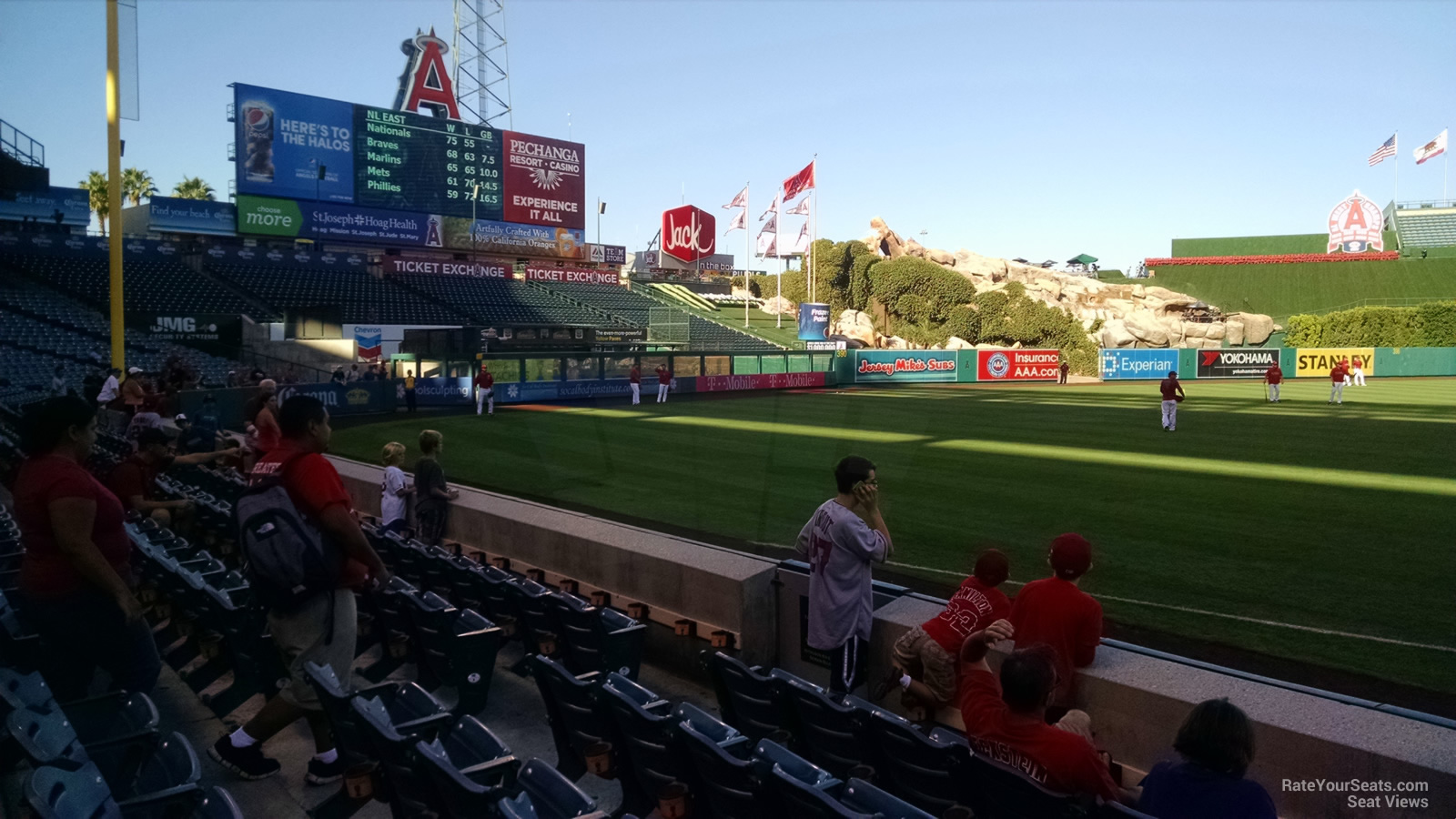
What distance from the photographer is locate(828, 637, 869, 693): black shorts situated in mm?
5500

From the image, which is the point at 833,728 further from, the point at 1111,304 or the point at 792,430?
the point at 1111,304

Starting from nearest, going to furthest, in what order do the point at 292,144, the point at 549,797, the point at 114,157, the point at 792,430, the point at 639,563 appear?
the point at 549,797, the point at 639,563, the point at 114,157, the point at 792,430, the point at 292,144

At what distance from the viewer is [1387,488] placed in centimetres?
1474

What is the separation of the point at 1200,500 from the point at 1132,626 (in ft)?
21.9

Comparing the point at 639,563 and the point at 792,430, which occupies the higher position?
the point at 639,563

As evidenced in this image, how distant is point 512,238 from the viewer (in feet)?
161

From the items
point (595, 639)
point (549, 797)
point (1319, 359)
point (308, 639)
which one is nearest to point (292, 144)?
→ point (595, 639)

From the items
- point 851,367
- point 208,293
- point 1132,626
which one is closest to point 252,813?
point 1132,626

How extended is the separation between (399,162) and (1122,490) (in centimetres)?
3745

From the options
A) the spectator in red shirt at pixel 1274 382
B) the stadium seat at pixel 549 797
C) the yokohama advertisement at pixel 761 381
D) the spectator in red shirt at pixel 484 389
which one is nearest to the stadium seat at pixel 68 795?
the stadium seat at pixel 549 797

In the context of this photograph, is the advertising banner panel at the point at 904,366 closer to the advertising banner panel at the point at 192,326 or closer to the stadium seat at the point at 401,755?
the advertising banner panel at the point at 192,326

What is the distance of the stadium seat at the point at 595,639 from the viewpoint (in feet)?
18.3

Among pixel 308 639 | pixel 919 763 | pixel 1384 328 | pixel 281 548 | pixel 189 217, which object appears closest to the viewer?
pixel 919 763

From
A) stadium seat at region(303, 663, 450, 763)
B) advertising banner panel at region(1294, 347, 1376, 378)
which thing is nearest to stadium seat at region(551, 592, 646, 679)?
stadium seat at region(303, 663, 450, 763)
